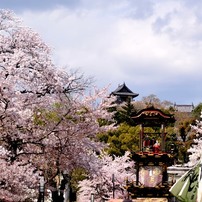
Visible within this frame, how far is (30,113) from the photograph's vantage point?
17.6 metres

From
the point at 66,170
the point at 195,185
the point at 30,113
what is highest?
the point at 30,113

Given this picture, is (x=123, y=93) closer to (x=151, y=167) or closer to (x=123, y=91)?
(x=123, y=91)

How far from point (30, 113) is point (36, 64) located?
2.22m

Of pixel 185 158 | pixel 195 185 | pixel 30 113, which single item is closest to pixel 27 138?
pixel 30 113

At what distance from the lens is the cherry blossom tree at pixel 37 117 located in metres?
17.2

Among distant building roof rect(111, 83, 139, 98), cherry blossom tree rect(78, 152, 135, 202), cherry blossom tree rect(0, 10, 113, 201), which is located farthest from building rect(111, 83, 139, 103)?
cherry blossom tree rect(0, 10, 113, 201)

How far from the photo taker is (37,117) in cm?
1880

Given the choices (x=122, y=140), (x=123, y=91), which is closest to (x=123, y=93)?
(x=123, y=91)

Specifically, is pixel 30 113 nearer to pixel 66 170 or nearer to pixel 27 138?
pixel 27 138

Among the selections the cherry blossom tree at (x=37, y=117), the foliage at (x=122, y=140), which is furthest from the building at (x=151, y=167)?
the foliage at (x=122, y=140)

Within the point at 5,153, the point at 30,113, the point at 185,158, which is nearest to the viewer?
the point at 5,153

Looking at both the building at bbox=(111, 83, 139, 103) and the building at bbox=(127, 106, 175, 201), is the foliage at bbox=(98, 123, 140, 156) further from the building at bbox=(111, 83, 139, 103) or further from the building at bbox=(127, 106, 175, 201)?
the building at bbox=(111, 83, 139, 103)

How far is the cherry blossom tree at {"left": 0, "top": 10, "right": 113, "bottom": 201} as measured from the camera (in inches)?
677

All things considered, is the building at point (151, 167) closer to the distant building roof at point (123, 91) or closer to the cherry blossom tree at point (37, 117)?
the cherry blossom tree at point (37, 117)
